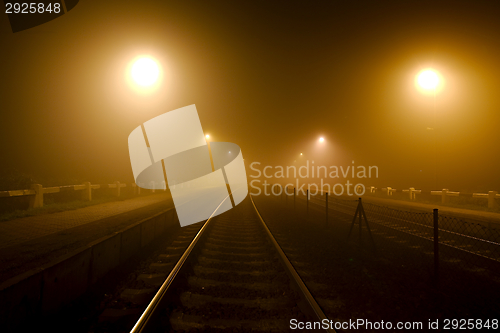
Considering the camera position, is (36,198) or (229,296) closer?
(229,296)

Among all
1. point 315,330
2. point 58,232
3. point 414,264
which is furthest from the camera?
point 58,232

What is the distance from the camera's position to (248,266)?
212 inches

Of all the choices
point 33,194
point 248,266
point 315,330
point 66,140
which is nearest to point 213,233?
point 248,266

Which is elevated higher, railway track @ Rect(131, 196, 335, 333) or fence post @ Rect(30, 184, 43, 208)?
fence post @ Rect(30, 184, 43, 208)

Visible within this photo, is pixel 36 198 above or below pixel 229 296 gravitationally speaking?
above

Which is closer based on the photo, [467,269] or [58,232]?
[467,269]

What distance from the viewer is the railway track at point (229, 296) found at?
125 inches

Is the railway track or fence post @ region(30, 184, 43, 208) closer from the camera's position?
the railway track

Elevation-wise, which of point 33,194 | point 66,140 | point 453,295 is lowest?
point 453,295

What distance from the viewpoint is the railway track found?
10.4 feet

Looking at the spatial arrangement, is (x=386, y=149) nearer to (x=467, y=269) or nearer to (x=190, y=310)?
(x=467, y=269)

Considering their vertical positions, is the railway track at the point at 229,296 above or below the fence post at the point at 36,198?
below

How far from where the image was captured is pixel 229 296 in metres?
3.98

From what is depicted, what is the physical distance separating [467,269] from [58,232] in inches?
423
